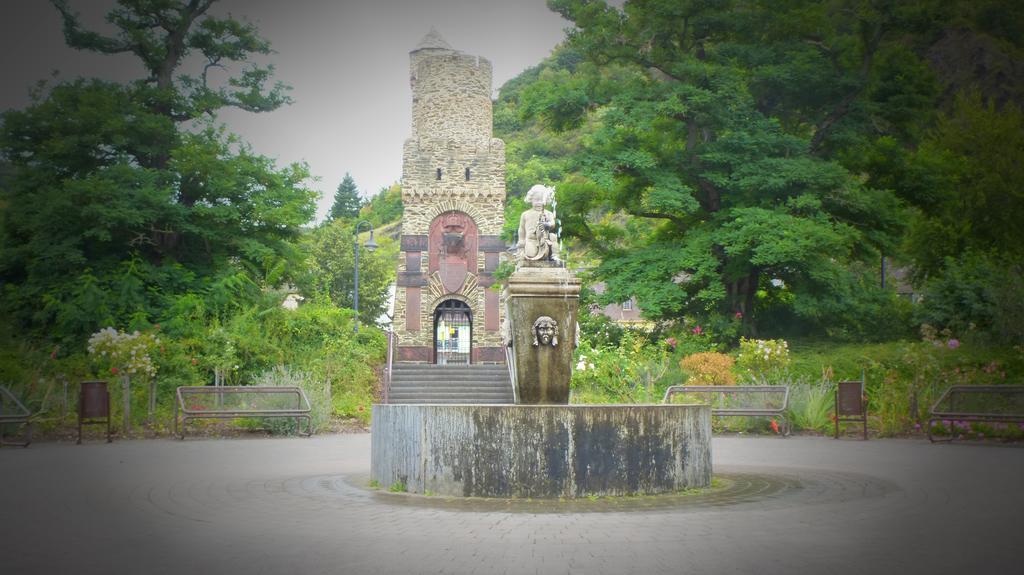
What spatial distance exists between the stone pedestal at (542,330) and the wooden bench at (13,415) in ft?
28.3

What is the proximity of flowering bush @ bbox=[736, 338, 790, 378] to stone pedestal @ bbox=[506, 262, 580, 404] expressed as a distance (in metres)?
11.7

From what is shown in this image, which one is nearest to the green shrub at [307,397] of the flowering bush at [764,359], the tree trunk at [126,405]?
the tree trunk at [126,405]

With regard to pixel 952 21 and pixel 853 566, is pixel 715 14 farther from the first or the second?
pixel 853 566

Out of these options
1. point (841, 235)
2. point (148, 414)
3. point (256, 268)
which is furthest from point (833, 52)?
point (148, 414)

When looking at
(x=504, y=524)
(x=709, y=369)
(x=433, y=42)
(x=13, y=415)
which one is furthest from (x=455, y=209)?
(x=504, y=524)

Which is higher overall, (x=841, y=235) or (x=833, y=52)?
(x=833, y=52)

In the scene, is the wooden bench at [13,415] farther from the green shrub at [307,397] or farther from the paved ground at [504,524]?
the green shrub at [307,397]

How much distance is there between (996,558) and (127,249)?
86.5ft

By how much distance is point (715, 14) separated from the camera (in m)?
26.8

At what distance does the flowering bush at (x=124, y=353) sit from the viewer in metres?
19.9

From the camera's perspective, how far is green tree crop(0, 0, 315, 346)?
25.5m

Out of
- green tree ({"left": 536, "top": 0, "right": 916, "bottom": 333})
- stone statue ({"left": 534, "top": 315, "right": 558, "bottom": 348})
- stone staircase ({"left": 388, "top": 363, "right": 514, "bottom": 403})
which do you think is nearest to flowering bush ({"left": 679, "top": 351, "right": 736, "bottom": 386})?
green tree ({"left": 536, "top": 0, "right": 916, "bottom": 333})

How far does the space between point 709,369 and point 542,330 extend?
10932 mm

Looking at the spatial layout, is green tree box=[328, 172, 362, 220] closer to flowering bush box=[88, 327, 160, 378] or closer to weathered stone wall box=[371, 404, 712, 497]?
flowering bush box=[88, 327, 160, 378]
